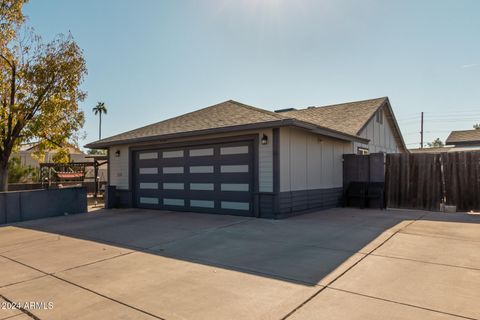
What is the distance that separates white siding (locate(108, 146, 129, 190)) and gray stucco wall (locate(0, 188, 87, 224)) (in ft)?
5.27

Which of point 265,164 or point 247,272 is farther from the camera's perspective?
A: point 265,164

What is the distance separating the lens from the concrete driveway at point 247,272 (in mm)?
3045

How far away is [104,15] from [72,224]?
23.3 feet

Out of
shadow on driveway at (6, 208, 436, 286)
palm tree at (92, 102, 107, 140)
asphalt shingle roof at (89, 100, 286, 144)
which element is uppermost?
palm tree at (92, 102, 107, 140)

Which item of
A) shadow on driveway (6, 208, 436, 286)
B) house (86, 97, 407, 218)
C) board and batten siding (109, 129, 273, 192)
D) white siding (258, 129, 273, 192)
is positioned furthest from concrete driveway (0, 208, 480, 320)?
house (86, 97, 407, 218)

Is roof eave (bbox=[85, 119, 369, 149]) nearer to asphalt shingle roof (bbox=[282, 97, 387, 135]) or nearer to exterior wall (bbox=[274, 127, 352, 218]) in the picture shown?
exterior wall (bbox=[274, 127, 352, 218])

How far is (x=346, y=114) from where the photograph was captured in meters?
15.5

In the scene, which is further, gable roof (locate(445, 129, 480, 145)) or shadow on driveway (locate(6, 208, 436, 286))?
gable roof (locate(445, 129, 480, 145))

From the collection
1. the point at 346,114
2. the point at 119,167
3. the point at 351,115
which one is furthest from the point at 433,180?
the point at 119,167

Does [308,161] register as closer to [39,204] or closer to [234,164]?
[234,164]

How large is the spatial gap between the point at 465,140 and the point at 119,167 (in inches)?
1211

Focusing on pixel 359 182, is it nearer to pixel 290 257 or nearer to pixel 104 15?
pixel 290 257

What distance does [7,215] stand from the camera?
9219mm

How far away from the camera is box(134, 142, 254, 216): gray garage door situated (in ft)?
30.0
